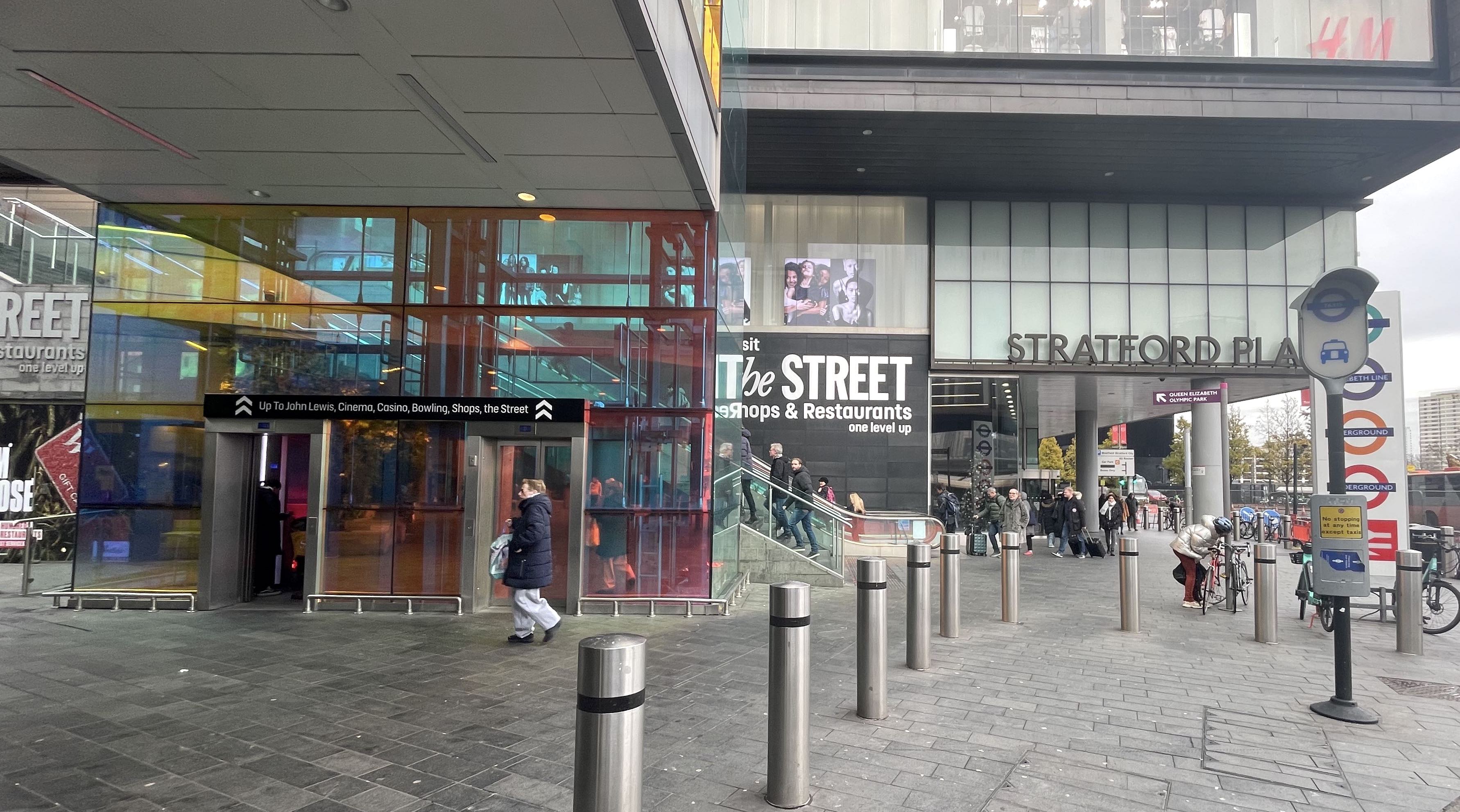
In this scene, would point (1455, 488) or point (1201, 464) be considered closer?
point (1455, 488)

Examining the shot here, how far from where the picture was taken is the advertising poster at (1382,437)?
401 inches

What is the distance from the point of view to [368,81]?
637 centimetres

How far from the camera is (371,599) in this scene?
30.9 feet

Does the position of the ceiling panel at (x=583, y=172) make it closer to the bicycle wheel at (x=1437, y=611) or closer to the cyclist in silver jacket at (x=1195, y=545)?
the cyclist in silver jacket at (x=1195, y=545)

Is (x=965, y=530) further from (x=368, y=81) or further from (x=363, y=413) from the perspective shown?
(x=368, y=81)

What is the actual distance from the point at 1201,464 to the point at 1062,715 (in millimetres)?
19789

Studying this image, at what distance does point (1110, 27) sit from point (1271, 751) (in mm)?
18168

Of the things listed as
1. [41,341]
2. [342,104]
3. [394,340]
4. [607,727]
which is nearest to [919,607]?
[607,727]

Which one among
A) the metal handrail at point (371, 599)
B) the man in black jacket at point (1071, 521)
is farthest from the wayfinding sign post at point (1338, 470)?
the man in black jacket at point (1071, 521)

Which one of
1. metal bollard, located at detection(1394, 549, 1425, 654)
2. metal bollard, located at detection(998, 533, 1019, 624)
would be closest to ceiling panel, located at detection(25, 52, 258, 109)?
metal bollard, located at detection(998, 533, 1019, 624)

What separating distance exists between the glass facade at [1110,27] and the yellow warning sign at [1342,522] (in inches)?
588

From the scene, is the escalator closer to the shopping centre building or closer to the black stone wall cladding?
the shopping centre building

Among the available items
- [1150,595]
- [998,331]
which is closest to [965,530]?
[998,331]

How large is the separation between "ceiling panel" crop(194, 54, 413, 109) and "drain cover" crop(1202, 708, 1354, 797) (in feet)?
24.4
